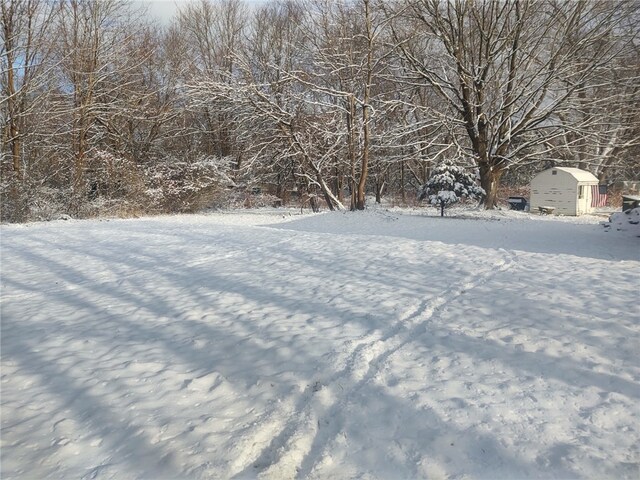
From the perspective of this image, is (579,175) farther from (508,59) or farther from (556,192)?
(508,59)

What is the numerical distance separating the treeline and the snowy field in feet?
44.8

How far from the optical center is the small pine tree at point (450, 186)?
54.6 feet

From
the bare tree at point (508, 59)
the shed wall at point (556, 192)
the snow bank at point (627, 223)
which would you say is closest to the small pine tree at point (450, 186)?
the bare tree at point (508, 59)

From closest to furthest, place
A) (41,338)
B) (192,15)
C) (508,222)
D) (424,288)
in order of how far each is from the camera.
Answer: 1. (41,338)
2. (424,288)
3. (508,222)
4. (192,15)

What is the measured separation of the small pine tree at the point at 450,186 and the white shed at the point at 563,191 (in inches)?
212

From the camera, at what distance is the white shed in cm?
1977

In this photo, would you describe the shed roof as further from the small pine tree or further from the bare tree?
the small pine tree

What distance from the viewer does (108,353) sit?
4.32m

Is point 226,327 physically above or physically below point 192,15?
below

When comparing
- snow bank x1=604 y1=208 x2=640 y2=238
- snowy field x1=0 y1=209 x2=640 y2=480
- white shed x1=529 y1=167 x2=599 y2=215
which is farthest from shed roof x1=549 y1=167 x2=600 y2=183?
snowy field x1=0 y1=209 x2=640 y2=480

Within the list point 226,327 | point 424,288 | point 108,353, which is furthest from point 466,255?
point 108,353

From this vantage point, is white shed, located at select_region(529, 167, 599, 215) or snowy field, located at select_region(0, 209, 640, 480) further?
white shed, located at select_region(529, 167, 599, 215)

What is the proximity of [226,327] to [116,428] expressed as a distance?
6.14 feet

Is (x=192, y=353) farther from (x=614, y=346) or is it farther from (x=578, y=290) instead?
(x=578, y=290)
